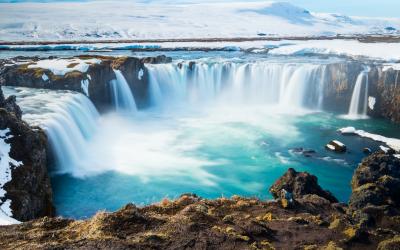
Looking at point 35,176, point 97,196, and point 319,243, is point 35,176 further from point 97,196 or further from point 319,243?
point 319,243

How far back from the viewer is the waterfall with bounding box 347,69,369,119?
48.6 metres

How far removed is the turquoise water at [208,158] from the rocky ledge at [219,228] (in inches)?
384

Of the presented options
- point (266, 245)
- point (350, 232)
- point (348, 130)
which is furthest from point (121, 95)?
Result: point (266, 245)

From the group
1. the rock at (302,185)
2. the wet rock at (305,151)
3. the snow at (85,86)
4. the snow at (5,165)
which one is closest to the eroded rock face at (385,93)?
the wet rock at (305,151)

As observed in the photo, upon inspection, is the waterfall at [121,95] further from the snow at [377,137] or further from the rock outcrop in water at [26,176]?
the snow at [377,137]

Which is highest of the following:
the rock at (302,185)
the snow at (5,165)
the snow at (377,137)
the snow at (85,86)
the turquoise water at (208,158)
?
the snow at (85,86)

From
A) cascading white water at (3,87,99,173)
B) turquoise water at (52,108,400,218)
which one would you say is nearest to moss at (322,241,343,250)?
turquoise water at (52,108,400,218)

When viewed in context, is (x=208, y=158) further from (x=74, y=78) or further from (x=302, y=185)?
(x=74, y=78)

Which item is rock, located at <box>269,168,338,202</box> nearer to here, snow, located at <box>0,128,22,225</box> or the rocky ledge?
the rocky ledge

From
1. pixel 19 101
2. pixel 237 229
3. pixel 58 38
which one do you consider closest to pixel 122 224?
pixel 237 229

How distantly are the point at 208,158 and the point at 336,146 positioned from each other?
11.2 m

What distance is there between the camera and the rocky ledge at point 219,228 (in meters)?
11.1

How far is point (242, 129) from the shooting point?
4238 cm

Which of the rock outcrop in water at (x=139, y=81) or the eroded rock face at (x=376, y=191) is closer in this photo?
the eroded rock face at (x=376, y=191)
